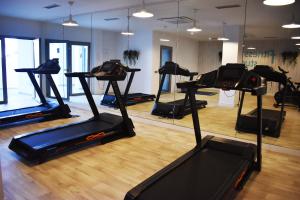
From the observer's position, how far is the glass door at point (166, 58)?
5840 millimetres

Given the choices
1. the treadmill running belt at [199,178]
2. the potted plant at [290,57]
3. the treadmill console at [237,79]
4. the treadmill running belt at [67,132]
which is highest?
the potted plant at [290,57]

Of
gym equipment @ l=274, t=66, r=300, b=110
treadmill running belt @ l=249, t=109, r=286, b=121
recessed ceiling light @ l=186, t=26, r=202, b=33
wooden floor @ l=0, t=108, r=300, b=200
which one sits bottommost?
wooden floor @ l=0, t=108, r=300, b=200

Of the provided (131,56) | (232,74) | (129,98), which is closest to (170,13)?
(131,56)

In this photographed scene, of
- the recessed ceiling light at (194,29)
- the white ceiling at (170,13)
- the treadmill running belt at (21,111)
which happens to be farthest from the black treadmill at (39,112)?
the recessed ceiling light at (194,29)

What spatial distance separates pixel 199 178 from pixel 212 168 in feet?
1.05

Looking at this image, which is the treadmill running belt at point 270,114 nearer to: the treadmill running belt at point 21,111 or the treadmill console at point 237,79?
the treadmill console at point 237,79

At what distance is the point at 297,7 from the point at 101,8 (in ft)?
14.6

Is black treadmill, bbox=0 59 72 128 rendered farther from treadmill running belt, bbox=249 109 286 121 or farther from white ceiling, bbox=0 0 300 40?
treadmill running belt, bbox=249 109 286 121

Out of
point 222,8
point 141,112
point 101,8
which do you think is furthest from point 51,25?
point 222,8

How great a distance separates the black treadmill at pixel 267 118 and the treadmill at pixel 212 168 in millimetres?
1224

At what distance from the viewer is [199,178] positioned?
2.54 metres

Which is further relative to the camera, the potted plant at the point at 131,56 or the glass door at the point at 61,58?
the glass door at the point at 61,58

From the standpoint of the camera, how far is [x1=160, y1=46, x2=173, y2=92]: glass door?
584cm

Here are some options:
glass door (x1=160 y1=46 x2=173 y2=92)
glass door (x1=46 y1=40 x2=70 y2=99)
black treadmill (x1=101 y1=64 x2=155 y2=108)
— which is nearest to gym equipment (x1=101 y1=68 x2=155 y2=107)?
black treadmill (x1=101 y1=64 x2=155 y2=108)
